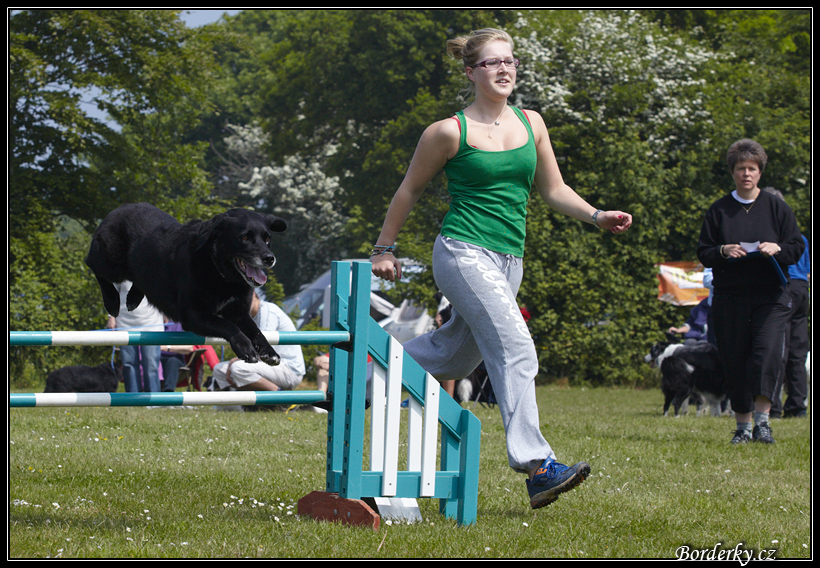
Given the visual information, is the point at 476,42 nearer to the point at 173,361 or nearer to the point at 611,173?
the point at 173,361

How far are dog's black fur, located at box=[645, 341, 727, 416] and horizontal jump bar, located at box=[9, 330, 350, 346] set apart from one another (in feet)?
23.2

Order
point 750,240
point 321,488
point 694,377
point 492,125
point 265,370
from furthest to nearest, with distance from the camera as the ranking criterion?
point 694,377, point 265,370, point 750,240, point 321,488, point 492,125

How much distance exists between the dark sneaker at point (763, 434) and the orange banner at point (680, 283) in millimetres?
8786

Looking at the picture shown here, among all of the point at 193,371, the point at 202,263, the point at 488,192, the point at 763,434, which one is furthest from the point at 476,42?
the point at 193,371

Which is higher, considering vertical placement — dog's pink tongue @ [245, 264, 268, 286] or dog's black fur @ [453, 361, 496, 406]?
dog's pink tongue @ [245, 264, 268, 286]

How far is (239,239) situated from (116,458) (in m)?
2.72

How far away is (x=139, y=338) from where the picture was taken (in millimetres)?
3352

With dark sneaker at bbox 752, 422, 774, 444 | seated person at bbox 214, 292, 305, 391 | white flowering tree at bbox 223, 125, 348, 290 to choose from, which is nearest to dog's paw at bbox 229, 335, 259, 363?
dark sneaker at bbox 752, 422, 774, 444

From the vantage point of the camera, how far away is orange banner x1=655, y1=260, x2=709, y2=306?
1534 cm

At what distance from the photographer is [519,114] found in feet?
12.4

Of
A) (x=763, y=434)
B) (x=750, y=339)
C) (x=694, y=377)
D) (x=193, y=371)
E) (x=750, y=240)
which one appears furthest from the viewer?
(x=193, y=371)

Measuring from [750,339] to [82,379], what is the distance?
7.28 m

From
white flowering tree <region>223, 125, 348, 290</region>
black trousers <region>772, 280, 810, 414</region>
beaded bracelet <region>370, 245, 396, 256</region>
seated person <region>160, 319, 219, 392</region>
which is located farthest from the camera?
white flowering tree <region>223, 125, 348, 290</region>

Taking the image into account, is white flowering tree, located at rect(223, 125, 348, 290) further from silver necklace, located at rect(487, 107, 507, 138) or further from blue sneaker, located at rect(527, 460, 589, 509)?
blue sneaker, located at rect(527, 460, 589, 509)
